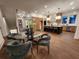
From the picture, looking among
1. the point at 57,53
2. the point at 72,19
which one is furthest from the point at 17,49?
the point at 72,19

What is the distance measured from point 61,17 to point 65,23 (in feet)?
3.47

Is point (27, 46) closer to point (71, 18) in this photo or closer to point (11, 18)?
point (11, 18)

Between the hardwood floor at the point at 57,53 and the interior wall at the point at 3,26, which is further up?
the interior wall at the point at 3,26

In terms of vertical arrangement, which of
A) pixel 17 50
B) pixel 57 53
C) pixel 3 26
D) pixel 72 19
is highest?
pixel 72 19

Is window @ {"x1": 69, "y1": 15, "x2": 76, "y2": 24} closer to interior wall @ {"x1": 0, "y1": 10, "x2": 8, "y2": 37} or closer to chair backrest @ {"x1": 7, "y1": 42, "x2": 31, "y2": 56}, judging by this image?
interior wall @ {"x1": 0, "y1": 10, "x2": 8, "y2": 37}

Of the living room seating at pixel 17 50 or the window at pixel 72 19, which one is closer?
the living room seating at pixel 17 50

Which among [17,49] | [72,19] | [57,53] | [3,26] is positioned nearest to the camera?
[17,49]

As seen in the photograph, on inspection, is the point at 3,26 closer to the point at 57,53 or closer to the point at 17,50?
the point at 17,50

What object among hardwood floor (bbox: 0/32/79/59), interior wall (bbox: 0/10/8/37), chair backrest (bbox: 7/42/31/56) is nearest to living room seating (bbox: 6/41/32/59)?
chair backrest (bbox: 7/42/31/56)

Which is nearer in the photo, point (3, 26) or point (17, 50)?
point (17, 50)

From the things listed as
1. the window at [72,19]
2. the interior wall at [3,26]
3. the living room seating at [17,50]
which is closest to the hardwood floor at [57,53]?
the living room seating at [17,50]

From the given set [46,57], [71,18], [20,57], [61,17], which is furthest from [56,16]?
[20,57]

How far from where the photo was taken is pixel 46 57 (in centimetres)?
237

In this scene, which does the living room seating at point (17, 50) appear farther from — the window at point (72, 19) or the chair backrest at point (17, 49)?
the window at point (72, 19)
